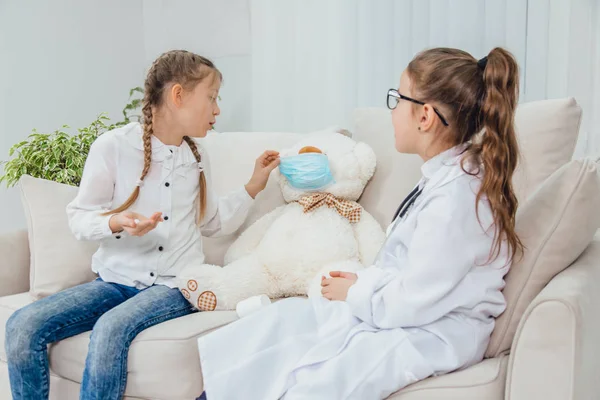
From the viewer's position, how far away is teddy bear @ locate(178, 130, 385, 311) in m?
1.67

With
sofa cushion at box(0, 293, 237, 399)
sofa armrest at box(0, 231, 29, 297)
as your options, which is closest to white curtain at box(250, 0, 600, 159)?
sofa armrest at box(0, 231, 29, 297)

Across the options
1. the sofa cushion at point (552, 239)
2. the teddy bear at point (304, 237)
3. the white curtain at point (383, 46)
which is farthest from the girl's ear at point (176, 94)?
the white curtain at point (383, 46)

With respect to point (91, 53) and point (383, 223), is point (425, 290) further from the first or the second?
point (91, 53)

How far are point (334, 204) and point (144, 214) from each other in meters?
0.48

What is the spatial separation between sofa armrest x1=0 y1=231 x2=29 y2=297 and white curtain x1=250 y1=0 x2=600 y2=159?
1.20 metres

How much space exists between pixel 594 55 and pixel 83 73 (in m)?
2.14

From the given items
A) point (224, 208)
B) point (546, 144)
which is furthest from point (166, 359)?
point (546, 144)

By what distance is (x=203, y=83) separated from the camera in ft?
5.70

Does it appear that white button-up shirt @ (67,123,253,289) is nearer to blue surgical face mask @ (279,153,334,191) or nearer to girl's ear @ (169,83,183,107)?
girl's ear @ (169,83,183,107)

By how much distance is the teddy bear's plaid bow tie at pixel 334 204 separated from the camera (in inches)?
70.0

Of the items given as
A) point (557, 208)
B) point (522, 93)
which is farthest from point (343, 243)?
point (522, 93)

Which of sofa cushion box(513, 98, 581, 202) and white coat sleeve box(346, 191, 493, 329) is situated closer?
white coat sleeve box(346, 191, 493, 329)

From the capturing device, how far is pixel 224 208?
1863mm

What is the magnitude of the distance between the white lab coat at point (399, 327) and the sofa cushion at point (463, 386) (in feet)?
0.06
